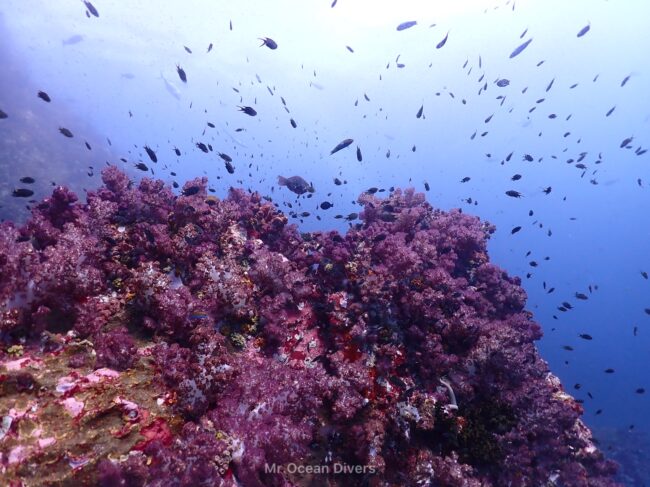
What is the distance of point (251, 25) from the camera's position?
43.8 metres

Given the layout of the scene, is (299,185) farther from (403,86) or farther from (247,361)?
(403,86)

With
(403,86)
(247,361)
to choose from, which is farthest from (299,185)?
(403,86)

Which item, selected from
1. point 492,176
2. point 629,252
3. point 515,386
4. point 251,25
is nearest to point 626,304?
point 629,252

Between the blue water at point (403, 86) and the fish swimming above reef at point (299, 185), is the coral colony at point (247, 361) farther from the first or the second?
the blue water at point (403, 86)

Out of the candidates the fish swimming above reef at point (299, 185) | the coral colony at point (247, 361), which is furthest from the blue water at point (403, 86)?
the coral colony at point (247, 361)

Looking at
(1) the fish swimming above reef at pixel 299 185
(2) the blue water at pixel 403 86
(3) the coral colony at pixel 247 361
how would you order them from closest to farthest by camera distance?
(3) the coral colony at pixel 247 361 < (1) the fish swimming above reef at pixel 299 185 < (2) the blue water at pixel 403 86

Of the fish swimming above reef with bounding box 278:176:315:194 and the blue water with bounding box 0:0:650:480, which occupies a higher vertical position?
the blue water with bounding box 0:0:650:480

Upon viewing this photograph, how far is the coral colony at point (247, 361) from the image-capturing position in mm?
4094

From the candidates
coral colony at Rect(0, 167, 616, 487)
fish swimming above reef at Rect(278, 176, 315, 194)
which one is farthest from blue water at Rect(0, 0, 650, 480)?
coral colony at Rect(0, 167, 616, 487)

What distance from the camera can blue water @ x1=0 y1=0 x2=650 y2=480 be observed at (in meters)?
39.8

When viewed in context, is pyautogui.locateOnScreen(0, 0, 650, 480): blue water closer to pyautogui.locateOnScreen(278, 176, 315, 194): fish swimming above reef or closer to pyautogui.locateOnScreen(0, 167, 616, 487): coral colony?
pyautogui.locateOnScreen(278, 176, 315, 194): fish swimming above reef

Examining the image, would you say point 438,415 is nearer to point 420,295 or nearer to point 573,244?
point 420,295

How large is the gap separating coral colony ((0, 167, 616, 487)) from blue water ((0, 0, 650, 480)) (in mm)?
6870

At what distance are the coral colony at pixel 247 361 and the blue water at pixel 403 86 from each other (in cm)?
687
